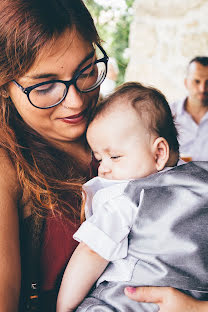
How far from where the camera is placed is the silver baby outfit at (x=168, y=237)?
1.14 m

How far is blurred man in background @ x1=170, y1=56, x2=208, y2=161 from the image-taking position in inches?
159

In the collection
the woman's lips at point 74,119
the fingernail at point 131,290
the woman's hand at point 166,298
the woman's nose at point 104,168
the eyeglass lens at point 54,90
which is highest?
the eyeglass lens at point 54,90

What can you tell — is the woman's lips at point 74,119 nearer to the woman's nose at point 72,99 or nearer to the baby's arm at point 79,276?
the woman's nose at point 72,99

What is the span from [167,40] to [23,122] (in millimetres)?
4101

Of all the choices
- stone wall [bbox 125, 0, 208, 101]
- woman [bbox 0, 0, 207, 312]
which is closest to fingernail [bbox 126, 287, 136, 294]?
woman [bbox 0, 0, 207, 312]

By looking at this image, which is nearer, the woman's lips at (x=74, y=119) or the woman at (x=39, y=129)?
the woman at (x=39, y=129)

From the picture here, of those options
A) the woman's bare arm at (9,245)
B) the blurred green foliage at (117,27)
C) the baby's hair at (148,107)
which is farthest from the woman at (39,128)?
the blurred green foliage at (117,27)

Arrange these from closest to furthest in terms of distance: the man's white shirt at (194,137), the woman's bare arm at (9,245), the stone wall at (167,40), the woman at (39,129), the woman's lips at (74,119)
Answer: the woman's bare arm at (9,245) → the woman at (39,129) → the woman's lips at (74,119) → the man's white shirt at (194,137) → the stone wall at (167,40)

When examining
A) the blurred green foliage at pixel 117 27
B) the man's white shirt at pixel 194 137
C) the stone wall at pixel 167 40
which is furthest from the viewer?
the blurred green foliage at pixel 117 27

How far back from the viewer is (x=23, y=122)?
1.47m

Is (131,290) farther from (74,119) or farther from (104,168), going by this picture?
(74,119)

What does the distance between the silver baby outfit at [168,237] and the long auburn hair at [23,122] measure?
0.33 meters

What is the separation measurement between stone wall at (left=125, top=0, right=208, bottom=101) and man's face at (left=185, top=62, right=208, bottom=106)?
796mm

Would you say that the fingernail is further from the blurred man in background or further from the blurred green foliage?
the blurred green foliage
